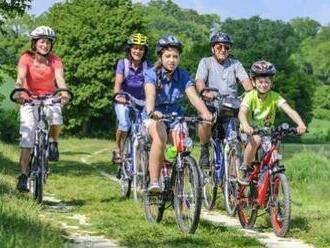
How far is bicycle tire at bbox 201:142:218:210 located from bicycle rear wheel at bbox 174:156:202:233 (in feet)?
6.99

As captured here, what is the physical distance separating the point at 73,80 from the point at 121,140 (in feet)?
146

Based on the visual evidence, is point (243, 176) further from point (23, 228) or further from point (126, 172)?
point (23, 228)

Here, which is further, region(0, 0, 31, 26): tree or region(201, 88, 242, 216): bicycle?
region(0, 0, 31, 26): tree

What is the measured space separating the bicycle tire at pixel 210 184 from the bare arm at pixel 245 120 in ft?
5.22

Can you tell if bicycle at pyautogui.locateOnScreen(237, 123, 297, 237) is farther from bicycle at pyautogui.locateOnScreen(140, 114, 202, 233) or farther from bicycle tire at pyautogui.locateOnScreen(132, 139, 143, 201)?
bicycle tire at pyautogui.locateOnScreen(132, 139, 143, 201)

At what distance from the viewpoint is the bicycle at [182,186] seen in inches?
309

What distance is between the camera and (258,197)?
8852 millimetres

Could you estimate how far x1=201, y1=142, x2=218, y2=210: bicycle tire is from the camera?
412 inches

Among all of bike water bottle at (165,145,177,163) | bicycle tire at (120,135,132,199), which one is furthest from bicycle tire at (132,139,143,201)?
bike water bottle at (165,145,177,163)

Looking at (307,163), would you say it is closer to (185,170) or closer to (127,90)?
(127,90)

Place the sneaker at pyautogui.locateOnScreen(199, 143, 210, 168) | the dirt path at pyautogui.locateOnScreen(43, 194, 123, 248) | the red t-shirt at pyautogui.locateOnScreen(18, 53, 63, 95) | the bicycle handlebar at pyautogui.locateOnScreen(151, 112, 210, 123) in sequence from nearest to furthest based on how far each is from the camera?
1. the dirt path at pyautogui.locateOnScreen(43, 194, 123, 248)
2. the bicycle handlebar at pyautogui.locateOnScreen(151, 112, 210, 123)
3. the red t-shirt at pyautogui.locateOnScreen(18, 53, 63, 95)
4. the sneaker at pyautogui.locateOnScreen(199, 143, 210, 168)

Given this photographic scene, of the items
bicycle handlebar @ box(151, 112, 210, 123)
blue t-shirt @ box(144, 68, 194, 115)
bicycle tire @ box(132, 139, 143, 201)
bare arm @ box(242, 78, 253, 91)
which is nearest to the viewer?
bicycle handlebar @ box(151, 112, 210, 123)

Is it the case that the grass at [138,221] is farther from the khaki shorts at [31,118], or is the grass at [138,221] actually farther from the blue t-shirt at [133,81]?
the blue t-shirt at [133,81]

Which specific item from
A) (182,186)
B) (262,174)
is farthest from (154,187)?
(262,174)
